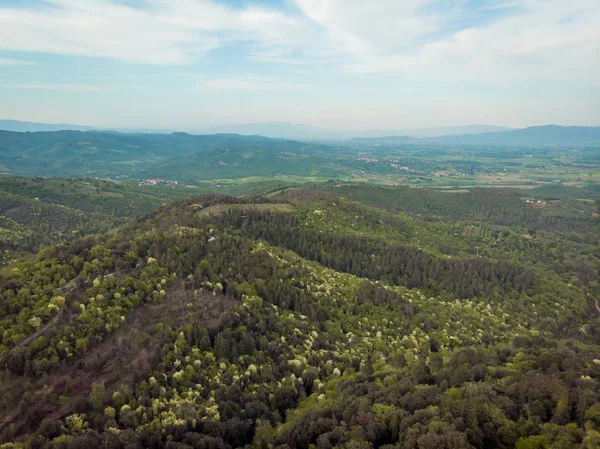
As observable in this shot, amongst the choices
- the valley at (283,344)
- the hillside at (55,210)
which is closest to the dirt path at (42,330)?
the valley at (283,344)

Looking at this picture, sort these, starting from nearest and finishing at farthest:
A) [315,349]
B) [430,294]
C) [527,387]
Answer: [527,387] → [315,349] → [430,294]

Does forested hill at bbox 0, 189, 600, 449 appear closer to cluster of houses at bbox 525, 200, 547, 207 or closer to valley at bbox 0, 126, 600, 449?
valley at bbox 0, 126, 600, 449

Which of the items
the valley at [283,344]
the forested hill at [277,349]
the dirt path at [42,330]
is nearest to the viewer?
the forested hill at [277,349]

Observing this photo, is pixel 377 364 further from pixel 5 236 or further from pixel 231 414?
pixel 5 236

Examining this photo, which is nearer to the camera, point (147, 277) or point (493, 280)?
point (147, 277)

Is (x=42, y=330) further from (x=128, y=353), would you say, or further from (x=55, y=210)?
(x=55, y=210)

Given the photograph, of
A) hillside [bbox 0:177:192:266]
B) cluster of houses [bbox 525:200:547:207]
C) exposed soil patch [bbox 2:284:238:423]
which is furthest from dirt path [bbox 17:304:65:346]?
cluster of houses [bbox 525:200:547:207]

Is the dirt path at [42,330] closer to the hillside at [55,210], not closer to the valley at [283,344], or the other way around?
the valley at [283,344]

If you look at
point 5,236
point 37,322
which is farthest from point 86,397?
point 5,236

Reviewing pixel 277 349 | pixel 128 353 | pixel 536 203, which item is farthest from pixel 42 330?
pixel 536 203
